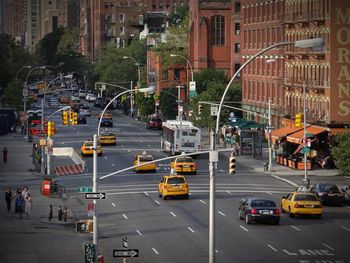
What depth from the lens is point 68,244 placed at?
2117 inches

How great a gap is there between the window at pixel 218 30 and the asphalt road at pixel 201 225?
6715 centimetres

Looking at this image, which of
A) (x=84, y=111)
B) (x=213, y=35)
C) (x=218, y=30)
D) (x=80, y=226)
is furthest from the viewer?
(x=84, y=111)

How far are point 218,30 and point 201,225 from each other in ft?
326

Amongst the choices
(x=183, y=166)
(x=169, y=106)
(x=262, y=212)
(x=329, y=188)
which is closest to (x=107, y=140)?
(x=183, y=166)

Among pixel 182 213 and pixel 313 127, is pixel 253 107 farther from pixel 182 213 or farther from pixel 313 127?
pixel 182 213

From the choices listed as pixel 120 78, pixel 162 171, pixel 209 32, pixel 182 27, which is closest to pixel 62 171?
pixel 162 171

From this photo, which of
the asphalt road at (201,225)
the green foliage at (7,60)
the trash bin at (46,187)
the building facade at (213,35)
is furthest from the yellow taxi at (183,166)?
the green foliage at (7,60)

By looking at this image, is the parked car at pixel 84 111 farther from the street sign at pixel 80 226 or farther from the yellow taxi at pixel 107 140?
the street sign at pixel 80 226

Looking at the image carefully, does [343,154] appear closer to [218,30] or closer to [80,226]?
[80,226]

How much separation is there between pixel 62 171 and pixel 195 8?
252ft

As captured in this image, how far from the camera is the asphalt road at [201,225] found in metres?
49.9

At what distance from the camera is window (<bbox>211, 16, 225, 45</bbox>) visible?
515 ft

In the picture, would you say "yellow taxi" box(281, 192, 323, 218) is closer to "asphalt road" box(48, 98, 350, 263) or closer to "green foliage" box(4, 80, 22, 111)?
"asphalt road" box(48, 98, 350, 263)

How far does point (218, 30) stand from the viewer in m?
Result: 157
